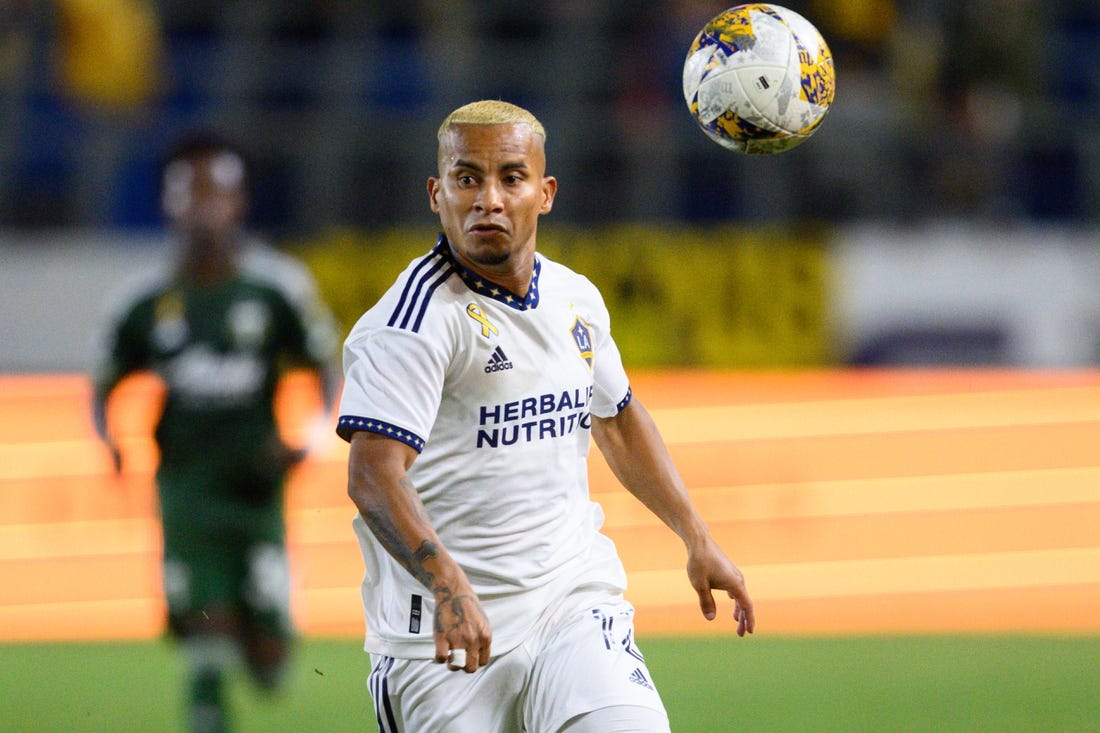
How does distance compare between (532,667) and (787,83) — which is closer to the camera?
(532,667)

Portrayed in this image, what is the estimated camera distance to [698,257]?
11.8m

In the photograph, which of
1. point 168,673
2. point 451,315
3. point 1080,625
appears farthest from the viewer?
point 1080,625

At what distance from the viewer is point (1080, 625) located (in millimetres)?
9805

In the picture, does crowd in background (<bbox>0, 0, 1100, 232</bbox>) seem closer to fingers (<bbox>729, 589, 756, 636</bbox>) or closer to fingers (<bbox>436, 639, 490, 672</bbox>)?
fingers (<bbox>729, 589, 756, 636</bbox>)

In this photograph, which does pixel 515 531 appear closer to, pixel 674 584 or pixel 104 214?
pixel 674 584

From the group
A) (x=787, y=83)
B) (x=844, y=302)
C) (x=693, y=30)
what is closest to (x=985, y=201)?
(x=844, y=302)

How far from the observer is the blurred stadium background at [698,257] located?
33.0ft

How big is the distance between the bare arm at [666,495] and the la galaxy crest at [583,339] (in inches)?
12.3

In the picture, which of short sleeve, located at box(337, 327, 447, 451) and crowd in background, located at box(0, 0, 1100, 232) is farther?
crowd in background, located at box(0, 0, 1100, 232)

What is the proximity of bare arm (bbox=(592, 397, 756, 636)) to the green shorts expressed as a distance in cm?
318

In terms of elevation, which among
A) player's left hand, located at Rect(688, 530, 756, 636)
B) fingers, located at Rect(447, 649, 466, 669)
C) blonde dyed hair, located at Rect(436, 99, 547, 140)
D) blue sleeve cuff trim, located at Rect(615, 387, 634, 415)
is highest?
blonde dyed hair, located at Rect(436, 99, 547, 140)

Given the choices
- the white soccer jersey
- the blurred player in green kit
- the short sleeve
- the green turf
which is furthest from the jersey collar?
the green turf

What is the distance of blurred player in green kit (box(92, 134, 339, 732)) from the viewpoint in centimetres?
735

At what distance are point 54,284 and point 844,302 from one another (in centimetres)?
553
